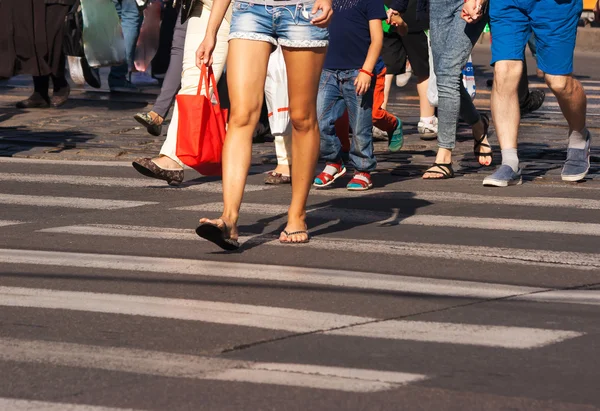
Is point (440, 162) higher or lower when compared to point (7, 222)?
lower

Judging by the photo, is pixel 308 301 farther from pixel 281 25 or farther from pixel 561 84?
pixel 561 84

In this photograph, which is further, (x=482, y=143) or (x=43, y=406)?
(x=482, y=143)

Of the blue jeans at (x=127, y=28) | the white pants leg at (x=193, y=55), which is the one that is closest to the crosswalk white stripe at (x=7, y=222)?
the white pants leg at (x=193, y=55)

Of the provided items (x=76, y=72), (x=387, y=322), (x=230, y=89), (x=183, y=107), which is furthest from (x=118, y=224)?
(x=76, y=72)

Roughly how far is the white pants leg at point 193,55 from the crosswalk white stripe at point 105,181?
29cm

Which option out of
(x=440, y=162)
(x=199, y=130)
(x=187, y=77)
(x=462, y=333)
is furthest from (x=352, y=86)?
(x=462, y=333)

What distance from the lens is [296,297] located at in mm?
5980

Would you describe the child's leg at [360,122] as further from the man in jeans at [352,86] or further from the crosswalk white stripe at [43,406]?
the crosswalk white stripe at [43,406]

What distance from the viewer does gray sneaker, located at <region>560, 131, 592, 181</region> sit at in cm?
974

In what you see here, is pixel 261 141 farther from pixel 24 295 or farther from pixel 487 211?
pixel 24 295

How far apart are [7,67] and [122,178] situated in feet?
17.4

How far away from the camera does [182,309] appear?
5750 mm

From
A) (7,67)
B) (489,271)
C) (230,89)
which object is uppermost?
(230,89)

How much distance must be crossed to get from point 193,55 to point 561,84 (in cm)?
239
